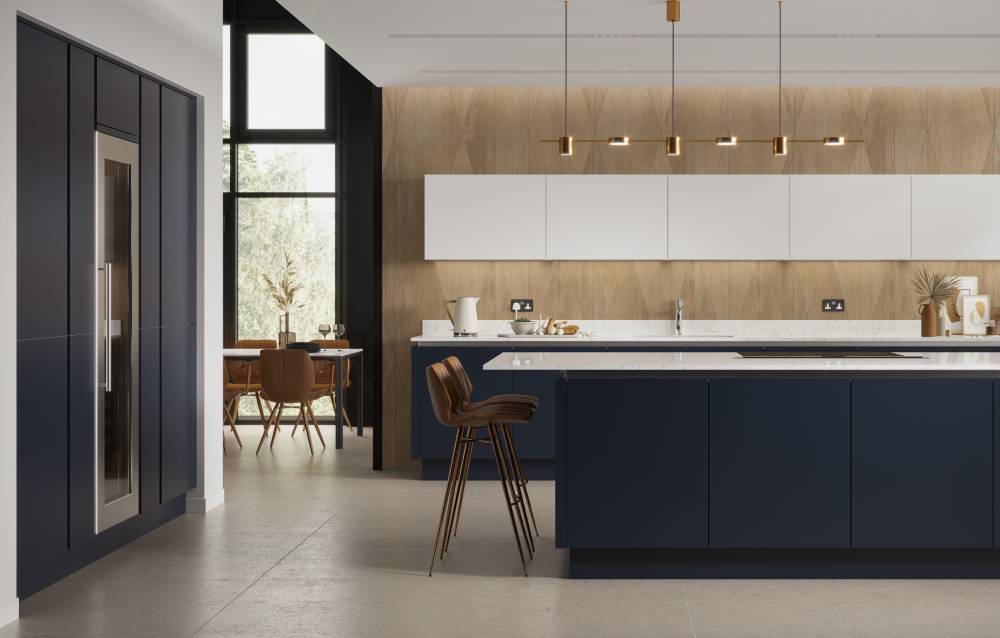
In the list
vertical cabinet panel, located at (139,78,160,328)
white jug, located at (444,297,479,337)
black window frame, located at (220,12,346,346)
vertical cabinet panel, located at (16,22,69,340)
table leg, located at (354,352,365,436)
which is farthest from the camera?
black window frame, located at (220,12,346,346)

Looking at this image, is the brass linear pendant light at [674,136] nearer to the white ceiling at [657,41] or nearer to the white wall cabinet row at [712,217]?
the white ceiling at [657,41]

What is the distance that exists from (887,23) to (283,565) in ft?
13.9

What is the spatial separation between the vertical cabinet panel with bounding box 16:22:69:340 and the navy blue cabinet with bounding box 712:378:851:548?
9.15 ft

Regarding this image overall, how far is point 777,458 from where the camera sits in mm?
4324

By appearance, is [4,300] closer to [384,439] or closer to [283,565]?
[283,565]

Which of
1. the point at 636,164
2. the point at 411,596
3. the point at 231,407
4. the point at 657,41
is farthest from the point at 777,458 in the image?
the point at 231,407

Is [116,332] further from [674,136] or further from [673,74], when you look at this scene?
[673,74]

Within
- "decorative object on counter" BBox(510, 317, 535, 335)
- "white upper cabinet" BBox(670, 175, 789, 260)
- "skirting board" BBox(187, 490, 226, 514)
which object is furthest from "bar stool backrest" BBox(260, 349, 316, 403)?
"white upper cabinet" BBox(670, 175, 789, 260)

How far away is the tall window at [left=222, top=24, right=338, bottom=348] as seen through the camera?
378 inches

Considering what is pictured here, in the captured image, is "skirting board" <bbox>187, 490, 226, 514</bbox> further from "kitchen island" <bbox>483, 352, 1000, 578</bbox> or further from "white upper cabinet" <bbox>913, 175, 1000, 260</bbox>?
"white upper cabinet" <bbox>913, 175, 1000, 260</bbox>

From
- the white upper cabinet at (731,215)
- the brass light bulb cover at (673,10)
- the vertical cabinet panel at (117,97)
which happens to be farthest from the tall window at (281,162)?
the brass light bulb cover at (673,10)

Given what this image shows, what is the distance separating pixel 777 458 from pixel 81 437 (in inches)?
118

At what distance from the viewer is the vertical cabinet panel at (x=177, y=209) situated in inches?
211

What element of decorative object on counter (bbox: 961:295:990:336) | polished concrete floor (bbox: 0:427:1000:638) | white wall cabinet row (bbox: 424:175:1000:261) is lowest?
polished concrete floor (bbox: 0:427:1000:638)
